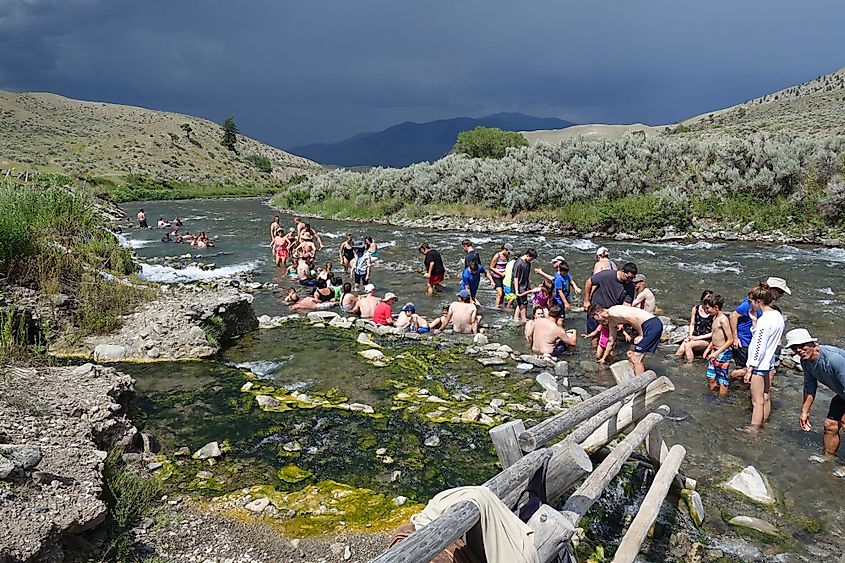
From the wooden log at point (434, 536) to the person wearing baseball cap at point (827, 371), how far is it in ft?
19.1

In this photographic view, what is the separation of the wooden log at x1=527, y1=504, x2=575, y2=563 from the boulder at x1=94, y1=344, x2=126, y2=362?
8.82 m

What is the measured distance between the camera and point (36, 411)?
231 inches

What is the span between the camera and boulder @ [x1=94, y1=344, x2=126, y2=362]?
→ 32.1 ft

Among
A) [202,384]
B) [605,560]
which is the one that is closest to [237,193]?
[202,384]

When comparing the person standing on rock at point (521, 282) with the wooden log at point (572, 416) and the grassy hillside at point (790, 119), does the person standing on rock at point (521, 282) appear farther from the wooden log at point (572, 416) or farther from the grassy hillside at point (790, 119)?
the grassy hillside at point (790, 119)

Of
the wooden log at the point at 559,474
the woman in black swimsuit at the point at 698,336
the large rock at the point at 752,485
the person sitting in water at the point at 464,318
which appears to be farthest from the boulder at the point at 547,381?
the wooden log at the point at 559,474

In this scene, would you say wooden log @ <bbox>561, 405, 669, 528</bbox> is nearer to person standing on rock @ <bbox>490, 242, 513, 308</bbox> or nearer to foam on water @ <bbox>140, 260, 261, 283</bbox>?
person standing on rock @ <bbox>490, 242, 513, 308</bbox>

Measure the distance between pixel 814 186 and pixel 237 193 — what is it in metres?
75.1

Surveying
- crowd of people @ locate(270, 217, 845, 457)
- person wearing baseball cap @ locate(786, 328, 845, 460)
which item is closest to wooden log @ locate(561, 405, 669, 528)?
person wearing baseball cap @ locate(786, 328, 845, 460)

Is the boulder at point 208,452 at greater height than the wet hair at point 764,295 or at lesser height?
lesser

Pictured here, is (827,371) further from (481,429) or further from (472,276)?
(472,276)

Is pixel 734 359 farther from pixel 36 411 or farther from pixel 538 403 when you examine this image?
pixel 36 411

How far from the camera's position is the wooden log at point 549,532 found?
11.7 ft

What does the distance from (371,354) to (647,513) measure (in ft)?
21.9
